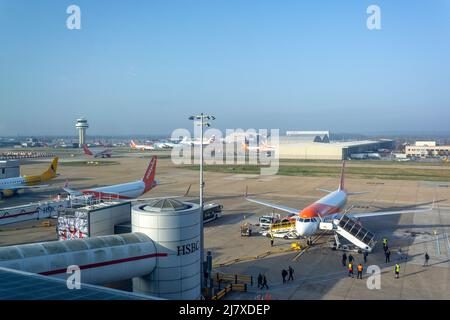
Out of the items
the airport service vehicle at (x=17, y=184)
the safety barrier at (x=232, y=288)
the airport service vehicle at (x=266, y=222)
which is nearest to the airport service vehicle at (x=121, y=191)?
the airport service vehicle at (x=17, y=184)

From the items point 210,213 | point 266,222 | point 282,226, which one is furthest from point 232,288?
point 210,213

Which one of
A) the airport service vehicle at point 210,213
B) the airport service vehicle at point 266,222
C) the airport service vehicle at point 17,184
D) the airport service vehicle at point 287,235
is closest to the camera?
the airport service vehicle at point 287,235

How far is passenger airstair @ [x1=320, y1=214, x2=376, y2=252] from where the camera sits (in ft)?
136

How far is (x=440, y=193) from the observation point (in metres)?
83.9

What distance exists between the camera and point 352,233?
1662 inches

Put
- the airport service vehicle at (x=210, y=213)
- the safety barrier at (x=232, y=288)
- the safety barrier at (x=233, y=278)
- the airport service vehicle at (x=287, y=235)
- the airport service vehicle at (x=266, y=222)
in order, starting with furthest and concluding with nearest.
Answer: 1. the airport service vehicle at (x=210, y=213)
2. the airport service vehicle at (x=266, y=222)
3. the airport service vehicle at (x=287, y=235)
4. the safety barrier at (x=233, y=278)
5. the safety barrier at (x=232, y=288)

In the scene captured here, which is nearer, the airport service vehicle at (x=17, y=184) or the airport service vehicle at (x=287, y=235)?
the airport service vehicle at (x=287, y=235)

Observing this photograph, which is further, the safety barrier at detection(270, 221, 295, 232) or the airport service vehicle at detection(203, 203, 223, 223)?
the airport service vehicle at detection(203, 203, 223, 223)

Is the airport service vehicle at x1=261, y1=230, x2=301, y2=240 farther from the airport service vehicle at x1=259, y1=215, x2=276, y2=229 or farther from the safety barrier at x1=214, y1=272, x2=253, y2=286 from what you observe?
the safety barrier at x1=214, y1=272, x2=253, y2=286

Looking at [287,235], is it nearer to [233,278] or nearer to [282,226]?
[282,226]

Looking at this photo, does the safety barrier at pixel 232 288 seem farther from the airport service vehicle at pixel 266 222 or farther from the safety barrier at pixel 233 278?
the airport service vehicle at pixel 266 222

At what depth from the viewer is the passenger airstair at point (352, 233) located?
41.5 metres

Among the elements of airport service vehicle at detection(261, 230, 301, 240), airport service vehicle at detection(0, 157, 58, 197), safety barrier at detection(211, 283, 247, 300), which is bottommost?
safety barrier at detection(211, 283, 247, 300)

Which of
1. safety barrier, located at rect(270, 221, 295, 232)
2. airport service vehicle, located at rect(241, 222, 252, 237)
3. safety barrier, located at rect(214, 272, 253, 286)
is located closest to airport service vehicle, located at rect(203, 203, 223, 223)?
airport service vehicle, located at rect(241, 222, 252, 237)
